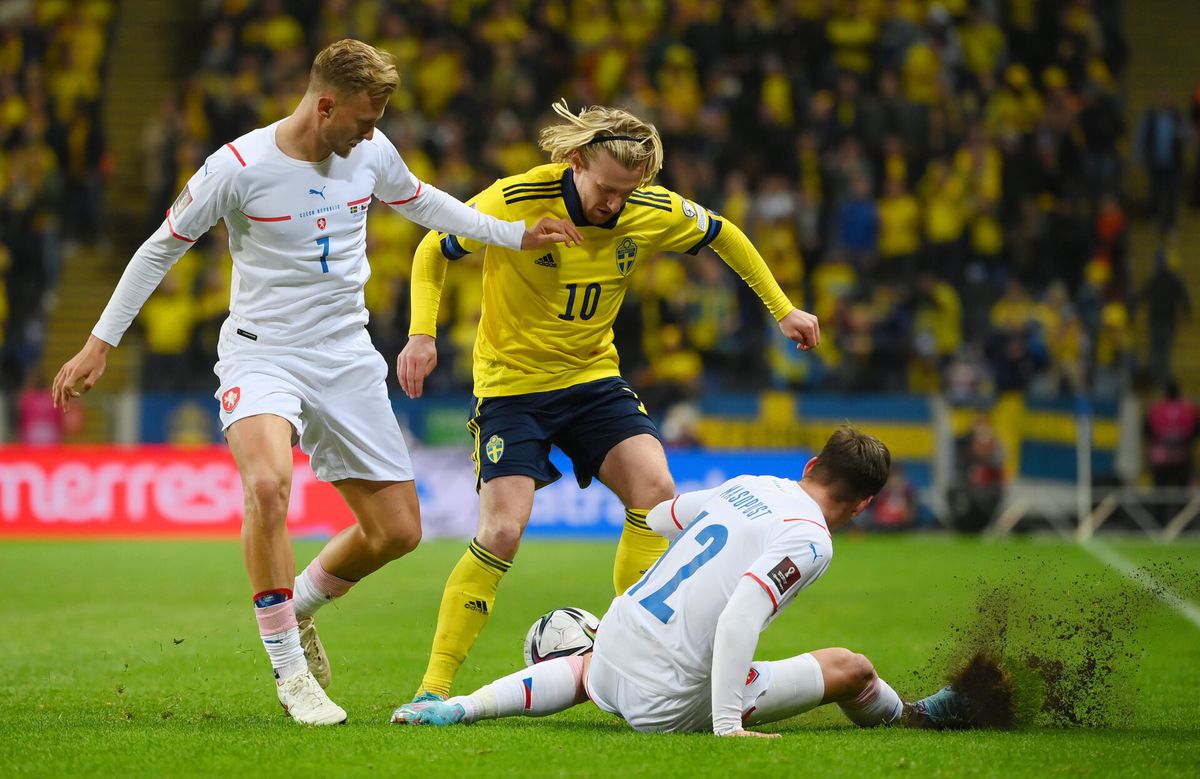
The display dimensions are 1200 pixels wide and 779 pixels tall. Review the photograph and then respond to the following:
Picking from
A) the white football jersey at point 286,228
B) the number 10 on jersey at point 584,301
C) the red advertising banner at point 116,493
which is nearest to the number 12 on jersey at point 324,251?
the white football jersey at point 286,228

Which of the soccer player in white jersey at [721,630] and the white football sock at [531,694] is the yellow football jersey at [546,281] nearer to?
the soccer player in white jersey at [721,630]

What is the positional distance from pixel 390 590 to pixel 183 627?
7.69 ft

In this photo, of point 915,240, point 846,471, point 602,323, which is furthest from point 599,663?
point 915,240

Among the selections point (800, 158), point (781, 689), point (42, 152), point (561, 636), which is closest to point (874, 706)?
point (781, 689)

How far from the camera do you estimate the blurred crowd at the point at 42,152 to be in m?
18.9

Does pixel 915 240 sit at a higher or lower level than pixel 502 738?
higher

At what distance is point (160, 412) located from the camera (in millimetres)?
16516

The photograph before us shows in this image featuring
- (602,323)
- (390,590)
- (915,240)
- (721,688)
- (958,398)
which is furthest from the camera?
(915,240)

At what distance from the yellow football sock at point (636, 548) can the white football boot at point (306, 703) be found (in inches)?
57.8

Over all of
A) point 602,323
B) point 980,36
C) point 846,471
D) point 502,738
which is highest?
point 980,36

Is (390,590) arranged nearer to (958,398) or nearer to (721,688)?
(721,688)

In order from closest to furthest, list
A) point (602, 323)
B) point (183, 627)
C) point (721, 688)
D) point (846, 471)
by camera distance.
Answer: point (721, 688)
point (846, 471)
point (602, 323)
point (183, 627)

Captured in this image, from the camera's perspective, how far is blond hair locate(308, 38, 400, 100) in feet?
18.2

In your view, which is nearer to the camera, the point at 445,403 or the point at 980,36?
the point at 445,403
